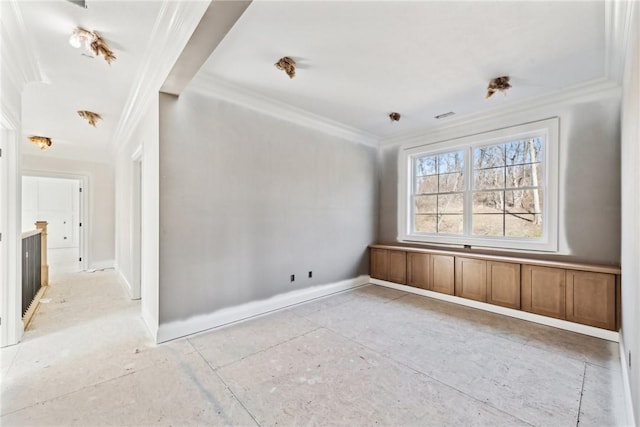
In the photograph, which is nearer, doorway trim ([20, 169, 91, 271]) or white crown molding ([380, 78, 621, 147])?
Result: white crown molding ([380, 78, 621, 147])

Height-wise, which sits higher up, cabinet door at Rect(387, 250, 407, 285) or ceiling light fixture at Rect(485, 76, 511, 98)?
ceiling light fixture at Rect(485, 76, 511, 98)

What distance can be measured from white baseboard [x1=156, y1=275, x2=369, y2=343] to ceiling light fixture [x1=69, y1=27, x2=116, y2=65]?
8.16ft

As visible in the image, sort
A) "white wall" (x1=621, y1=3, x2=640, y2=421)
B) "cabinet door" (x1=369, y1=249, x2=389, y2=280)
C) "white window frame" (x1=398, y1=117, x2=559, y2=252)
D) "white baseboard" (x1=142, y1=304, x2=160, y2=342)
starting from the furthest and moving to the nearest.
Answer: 1. "cabinet door" (x1=369, y1=249, x2=389, y2=280)
2. "white window frame" (x1=398, y1=117, x2=559, y2=252)
3. "white baseboard" (x1=142, y1=304, x2=160, y2=342)
4. "white wall" (x1=621, y1=3, x2=640, y2=421)

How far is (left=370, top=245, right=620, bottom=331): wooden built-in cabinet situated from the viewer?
9.34 ft

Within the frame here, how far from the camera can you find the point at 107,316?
3363 millimetres

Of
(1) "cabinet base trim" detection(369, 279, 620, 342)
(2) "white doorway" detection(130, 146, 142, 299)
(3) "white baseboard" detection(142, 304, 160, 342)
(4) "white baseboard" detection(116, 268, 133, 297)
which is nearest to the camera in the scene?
(3) "white baseboard" detection(142, 304, 160, 342)

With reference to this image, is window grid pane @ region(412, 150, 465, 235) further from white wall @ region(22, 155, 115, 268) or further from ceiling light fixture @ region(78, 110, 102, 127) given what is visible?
white wall @ region(22, 155, 115, 268)

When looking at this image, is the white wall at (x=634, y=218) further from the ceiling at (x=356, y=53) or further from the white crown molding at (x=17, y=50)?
the white crown molding at (x=17, y=50)

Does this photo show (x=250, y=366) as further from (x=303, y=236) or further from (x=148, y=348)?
(x=303, y=236)

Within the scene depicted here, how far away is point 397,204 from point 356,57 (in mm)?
2996

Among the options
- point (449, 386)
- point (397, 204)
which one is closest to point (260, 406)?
point (449, 386)

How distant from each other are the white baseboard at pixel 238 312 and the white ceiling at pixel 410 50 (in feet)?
8.38

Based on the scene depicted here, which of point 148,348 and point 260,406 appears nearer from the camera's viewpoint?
point 260,406

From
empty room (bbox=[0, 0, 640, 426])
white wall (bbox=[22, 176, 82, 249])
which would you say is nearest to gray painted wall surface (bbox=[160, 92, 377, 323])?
empty room (bbox=[0, 0, 640, 426])
